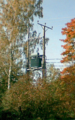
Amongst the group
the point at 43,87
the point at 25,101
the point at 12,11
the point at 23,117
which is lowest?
the point at 23,117

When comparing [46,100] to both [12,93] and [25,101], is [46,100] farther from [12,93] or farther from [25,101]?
[12,93]

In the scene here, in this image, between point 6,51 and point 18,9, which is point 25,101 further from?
point 18,9

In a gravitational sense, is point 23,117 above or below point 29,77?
below

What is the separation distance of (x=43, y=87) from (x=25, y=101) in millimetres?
1511

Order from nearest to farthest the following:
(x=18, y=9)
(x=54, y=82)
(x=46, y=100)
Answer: (x=46, y=100) < (x=54, y=82) < (x=18, y=9)

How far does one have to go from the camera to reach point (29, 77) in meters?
14.7

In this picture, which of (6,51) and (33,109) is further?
(6,51)

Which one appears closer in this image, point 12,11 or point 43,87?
point 43,87

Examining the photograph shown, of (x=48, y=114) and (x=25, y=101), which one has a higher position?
(x=25, y=101)

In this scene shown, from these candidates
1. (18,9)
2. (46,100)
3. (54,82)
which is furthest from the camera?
(18,9)

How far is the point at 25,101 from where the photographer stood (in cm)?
1378

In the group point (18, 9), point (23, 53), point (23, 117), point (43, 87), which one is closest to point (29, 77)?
point (43, 87)

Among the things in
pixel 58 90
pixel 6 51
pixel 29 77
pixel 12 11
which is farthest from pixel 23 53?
pixel 58 90

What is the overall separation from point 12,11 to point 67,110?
36.8 feet
